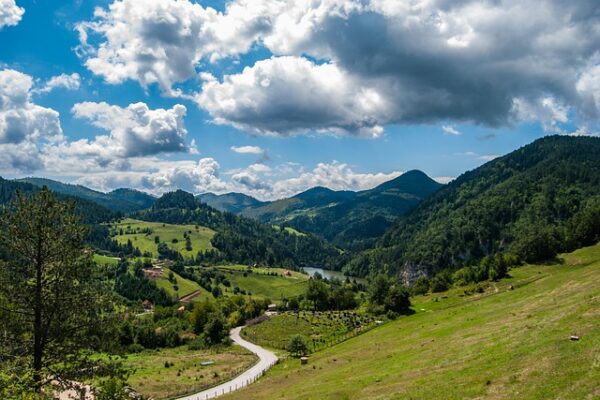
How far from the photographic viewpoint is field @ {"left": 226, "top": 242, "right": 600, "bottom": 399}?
2577 cm

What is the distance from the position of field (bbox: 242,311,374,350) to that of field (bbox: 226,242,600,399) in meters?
29.0

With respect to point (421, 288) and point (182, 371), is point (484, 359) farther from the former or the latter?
point (421, 288)

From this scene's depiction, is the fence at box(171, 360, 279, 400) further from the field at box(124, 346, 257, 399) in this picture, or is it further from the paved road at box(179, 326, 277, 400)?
the field at box(124, 346, 257, 399)

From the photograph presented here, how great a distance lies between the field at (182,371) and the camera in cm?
6644

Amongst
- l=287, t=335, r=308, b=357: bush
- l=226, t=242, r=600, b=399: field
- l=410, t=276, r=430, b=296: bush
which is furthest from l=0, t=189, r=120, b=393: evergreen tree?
l=410, t=276, r=430, b=296: bush

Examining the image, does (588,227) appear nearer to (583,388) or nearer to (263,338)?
(263,338)

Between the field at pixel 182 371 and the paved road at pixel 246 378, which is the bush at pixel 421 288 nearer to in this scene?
the paved road at pixel 246 378

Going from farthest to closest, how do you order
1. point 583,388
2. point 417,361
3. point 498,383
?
point 417,361 → point 498,383 → point 583,388

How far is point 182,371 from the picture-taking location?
265 feet

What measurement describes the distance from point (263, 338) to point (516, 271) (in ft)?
225

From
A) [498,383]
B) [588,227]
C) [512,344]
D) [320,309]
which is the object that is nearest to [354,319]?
[320,309]

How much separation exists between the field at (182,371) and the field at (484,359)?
469 inches

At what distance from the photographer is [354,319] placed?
11406cm

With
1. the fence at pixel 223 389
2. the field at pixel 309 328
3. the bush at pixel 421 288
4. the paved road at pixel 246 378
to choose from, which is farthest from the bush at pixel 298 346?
the bush at pixel 421 288
